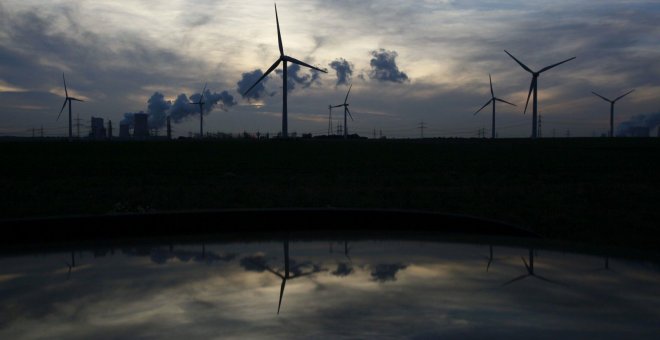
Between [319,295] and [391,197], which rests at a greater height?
[319,295]

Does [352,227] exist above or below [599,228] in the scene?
above

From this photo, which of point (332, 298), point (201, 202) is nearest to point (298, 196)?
point (201, 202)

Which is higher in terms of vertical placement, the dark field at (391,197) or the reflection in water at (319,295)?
the reflection in water at (319,295)

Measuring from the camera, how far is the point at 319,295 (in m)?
3.38

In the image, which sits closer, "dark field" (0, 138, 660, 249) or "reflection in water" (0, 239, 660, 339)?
"reflection in water" (0, 239, 660, 339)

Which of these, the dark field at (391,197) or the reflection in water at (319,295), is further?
the dark field at (391,197)

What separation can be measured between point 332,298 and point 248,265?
103 cm

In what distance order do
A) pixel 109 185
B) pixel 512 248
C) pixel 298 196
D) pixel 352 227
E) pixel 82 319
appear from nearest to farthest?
1. pixel 82 319
2. pixel 512 248
3. pixel 352 227
4. pixel 298 196
5. pixel 109 185

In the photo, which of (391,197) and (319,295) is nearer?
(319,295)

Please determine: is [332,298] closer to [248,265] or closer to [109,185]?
[248,265]

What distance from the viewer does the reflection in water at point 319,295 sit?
284 centimetres

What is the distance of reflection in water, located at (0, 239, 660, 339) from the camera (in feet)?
9.30

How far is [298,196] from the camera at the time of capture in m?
18.3

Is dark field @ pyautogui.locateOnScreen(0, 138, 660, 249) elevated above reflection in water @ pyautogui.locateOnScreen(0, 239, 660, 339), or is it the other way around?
reflection in water @ pyautogui.locateOnScreen(0, 239, 660, 339)
